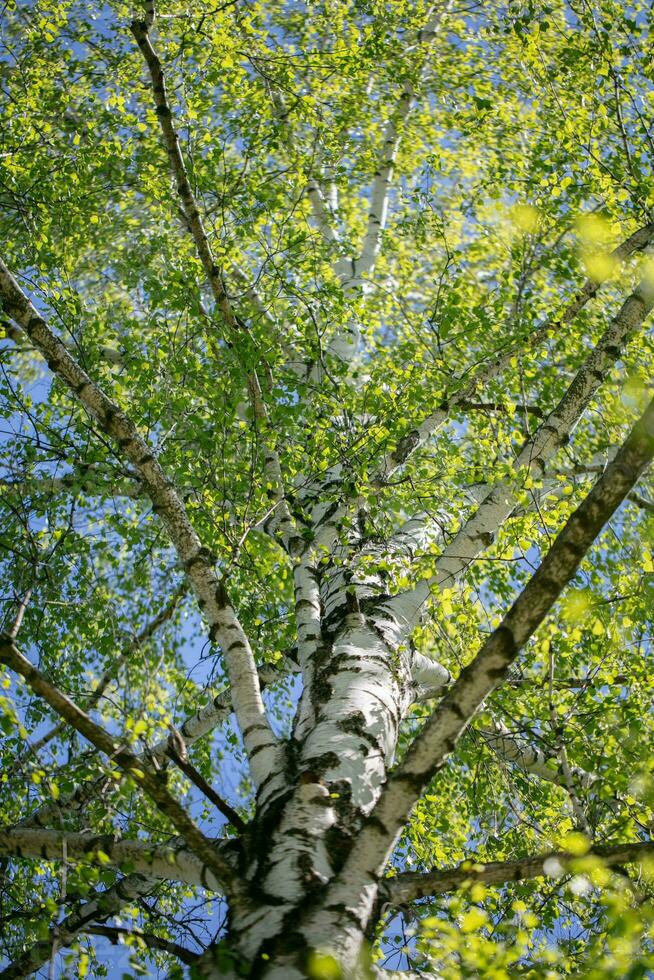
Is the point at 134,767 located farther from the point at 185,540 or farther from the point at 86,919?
the point at 185,540

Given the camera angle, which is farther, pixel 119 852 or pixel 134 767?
pixel 119 852

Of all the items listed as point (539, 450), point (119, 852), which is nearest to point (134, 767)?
point (119, 852)

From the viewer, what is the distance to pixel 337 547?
19.6 ft

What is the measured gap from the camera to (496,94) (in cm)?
1055

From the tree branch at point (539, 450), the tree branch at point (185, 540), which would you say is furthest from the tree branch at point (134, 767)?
the tree branch at point (539, 450)

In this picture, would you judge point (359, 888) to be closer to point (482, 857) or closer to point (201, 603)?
point (201, 603)

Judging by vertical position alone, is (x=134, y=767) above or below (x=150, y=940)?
above

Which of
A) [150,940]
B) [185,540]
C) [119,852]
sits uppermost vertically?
[185,540]

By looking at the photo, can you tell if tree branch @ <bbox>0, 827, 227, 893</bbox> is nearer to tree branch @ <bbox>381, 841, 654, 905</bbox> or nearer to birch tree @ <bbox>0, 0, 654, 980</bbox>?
birch tree @ <bbox>0, 0, 654, 980</bbox>

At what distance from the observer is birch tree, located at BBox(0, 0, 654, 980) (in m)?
3.20

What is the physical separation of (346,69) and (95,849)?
346 inches

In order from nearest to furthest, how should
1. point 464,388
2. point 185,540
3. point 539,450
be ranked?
1. point 185,540
2. point 539,450
3. point 464,388

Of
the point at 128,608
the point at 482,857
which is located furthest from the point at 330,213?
the point at 482,857

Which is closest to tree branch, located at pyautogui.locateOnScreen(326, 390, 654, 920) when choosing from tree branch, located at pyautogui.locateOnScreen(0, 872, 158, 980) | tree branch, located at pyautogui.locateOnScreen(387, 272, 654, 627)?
tree branch, located at pyautogui.locateOnScreen(0, 872, 158, 980)
